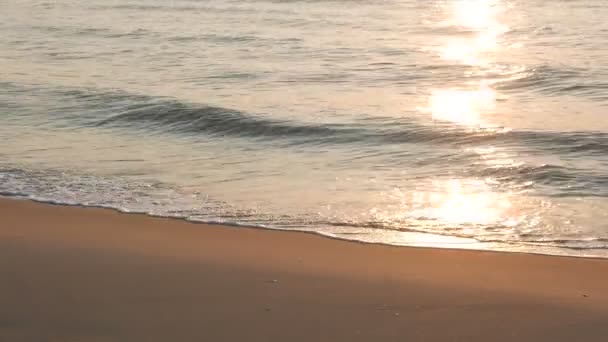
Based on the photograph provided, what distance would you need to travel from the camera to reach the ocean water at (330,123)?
8.57 meters

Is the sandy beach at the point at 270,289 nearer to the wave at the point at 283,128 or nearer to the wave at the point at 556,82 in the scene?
the wave at the point at 283,128

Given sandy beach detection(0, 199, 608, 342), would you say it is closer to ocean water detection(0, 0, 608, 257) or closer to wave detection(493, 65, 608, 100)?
ocean water detection(0, 0, 608, 257)

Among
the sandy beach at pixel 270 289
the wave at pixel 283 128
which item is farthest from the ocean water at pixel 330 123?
the sandy beach at pixel 270 289

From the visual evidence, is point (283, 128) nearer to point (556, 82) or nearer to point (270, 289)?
point (556, 82)

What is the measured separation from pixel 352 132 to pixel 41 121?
4.20m

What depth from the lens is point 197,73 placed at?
57.2ft

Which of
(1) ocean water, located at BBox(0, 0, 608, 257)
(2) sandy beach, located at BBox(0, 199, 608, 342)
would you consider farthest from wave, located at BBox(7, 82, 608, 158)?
(2) sandy beach, located at BBox(0, 199, 608, 342)

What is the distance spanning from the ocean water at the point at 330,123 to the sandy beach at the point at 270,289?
543 mm

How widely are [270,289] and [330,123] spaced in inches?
267

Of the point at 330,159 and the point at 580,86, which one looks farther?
the point at 580,86

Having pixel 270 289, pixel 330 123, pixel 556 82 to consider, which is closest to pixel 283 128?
pixel 330 123

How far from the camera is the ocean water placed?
857cm

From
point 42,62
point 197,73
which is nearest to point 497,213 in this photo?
point 197,73

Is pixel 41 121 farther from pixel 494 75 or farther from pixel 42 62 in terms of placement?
pixel 494 75
